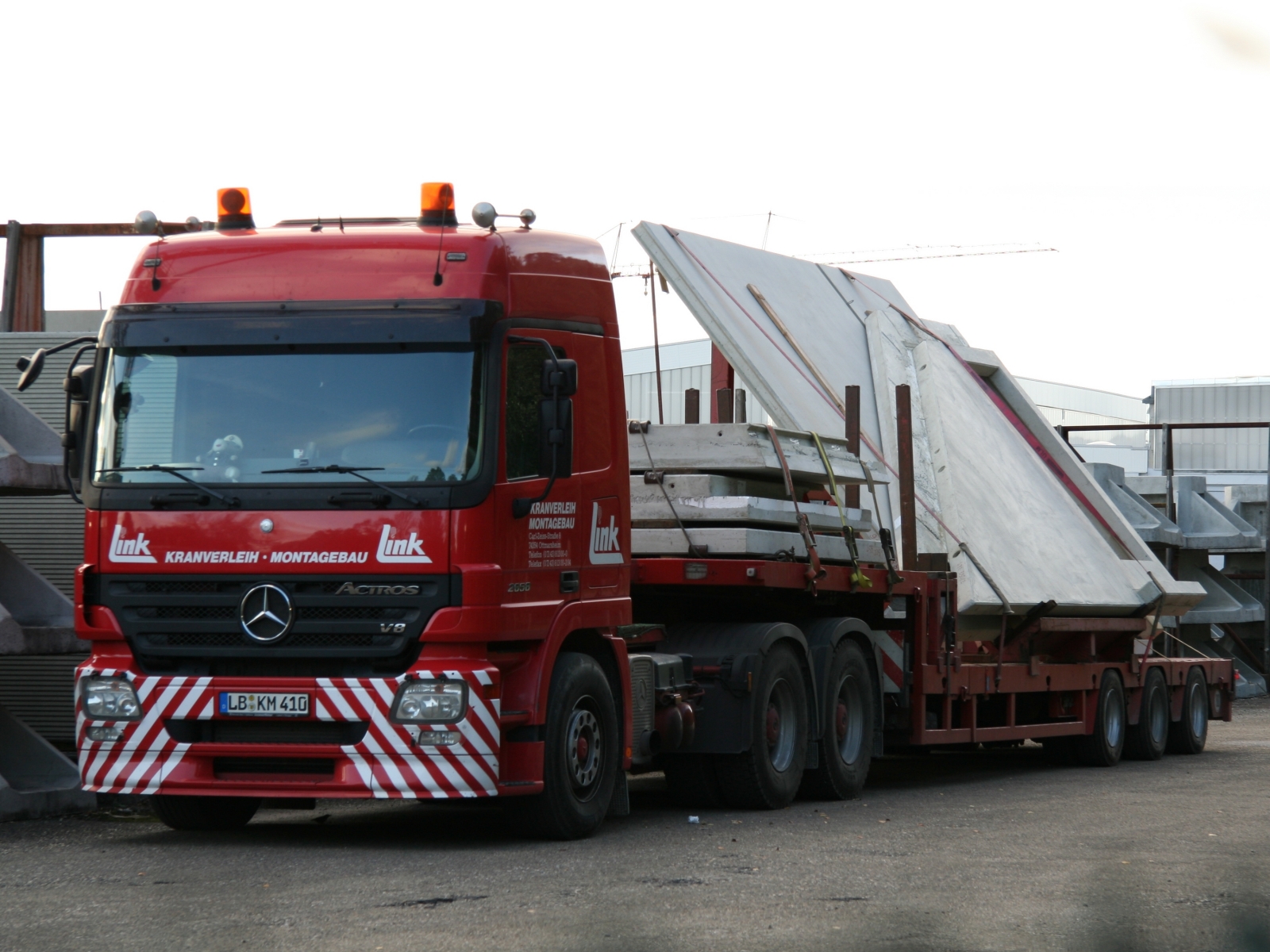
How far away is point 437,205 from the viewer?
8742 mm

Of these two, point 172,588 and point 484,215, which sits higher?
point 484,215

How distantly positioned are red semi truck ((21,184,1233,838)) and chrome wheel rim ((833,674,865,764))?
8.56 feet

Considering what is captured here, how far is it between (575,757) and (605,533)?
1.22 meters

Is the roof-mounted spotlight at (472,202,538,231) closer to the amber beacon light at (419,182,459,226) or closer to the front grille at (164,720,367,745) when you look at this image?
the amber beacon light at (419,182,459,226)

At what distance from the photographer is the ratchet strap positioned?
1084cm

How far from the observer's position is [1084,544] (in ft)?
50.8

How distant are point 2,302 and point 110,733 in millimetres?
7788

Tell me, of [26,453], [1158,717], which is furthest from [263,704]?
[1158,717]

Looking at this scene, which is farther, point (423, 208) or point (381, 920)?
point (423, 208)

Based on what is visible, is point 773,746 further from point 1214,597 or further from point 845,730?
point 1214,597

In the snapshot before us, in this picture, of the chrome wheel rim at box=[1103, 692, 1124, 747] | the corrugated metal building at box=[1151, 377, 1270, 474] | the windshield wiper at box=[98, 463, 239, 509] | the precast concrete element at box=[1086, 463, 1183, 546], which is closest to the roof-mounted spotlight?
the windshield wiper at box=[98, 463, 239, 509]

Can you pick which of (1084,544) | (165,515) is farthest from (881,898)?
(1084,544)

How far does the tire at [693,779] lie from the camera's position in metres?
10.4

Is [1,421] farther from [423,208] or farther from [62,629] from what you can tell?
[423,208]
